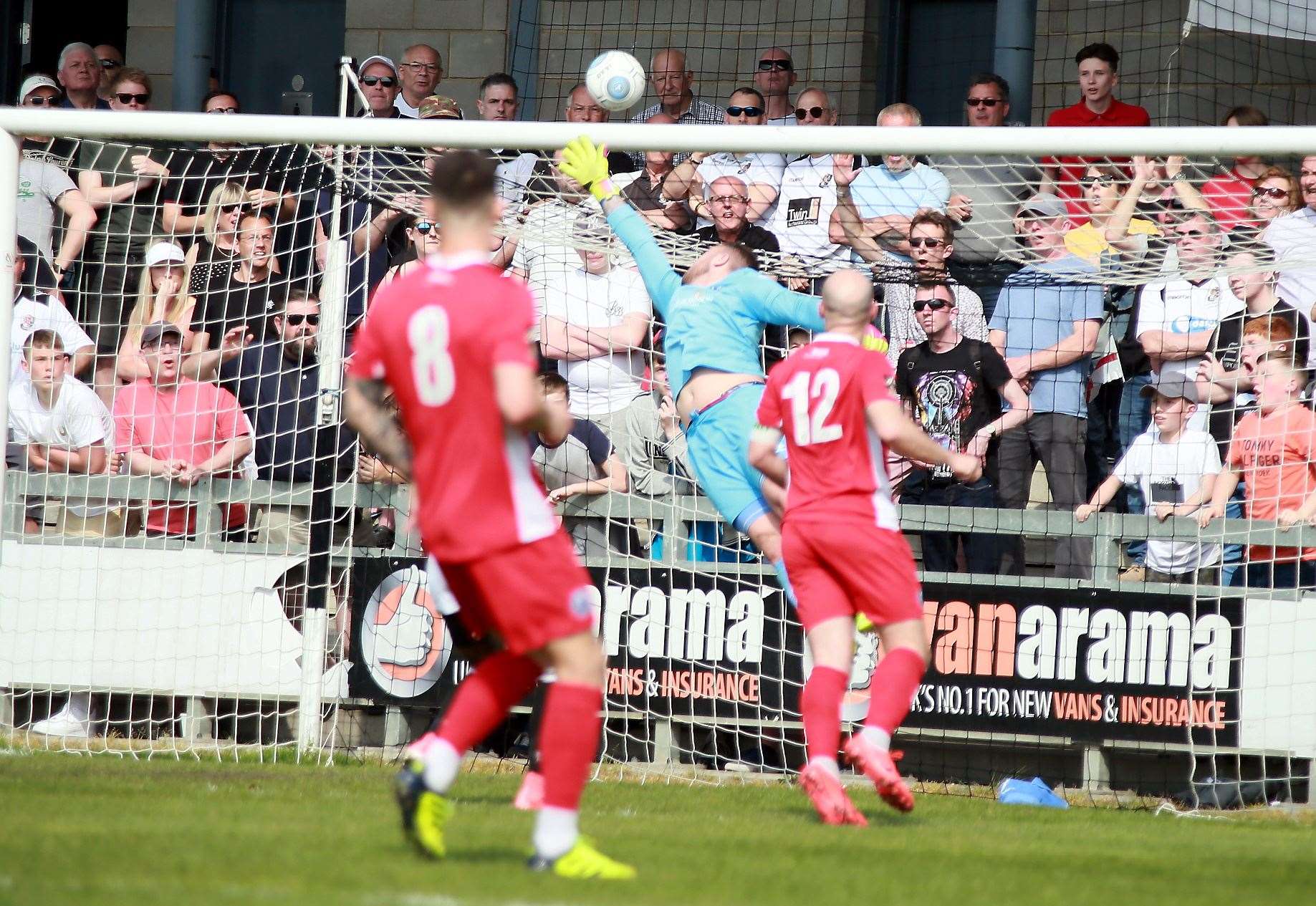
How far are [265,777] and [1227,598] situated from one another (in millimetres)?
4804

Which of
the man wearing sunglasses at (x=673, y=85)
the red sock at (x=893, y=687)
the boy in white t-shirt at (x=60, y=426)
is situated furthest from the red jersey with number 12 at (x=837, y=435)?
the man wearing sunglasses at (x=673, y=85)

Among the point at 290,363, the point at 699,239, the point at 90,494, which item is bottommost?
the point at 90,494

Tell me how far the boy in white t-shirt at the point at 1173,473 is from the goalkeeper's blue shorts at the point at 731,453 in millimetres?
2248

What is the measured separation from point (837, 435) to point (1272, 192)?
4272mm

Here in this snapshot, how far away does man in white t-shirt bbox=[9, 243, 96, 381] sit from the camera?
9.29 meters

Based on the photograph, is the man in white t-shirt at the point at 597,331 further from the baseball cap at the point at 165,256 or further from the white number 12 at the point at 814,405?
the white number 12 at the point at 814,405

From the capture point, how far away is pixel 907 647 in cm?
599

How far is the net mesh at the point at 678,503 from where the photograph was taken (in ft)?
27.2

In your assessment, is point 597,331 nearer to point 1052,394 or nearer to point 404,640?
point 404,640

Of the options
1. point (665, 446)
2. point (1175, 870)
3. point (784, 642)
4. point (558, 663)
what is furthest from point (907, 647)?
point (665, 446)

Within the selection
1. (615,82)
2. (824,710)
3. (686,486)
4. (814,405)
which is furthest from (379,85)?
(824,710)

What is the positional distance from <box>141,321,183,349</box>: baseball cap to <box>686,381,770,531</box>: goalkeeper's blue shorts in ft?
11.2

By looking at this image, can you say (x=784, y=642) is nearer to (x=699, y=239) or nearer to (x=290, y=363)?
(x=699, y=239)

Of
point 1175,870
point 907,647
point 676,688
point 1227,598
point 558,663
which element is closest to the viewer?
point 558,663
